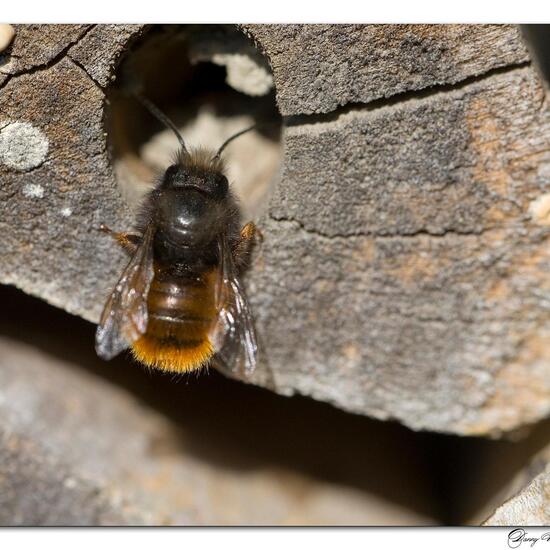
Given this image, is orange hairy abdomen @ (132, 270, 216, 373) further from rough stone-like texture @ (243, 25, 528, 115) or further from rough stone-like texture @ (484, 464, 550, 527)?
rough stone-like texture @ (484, 464, 550, 527)

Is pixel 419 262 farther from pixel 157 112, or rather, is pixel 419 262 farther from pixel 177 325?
pixel 157 112

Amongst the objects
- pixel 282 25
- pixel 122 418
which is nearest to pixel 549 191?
pixel 282 25

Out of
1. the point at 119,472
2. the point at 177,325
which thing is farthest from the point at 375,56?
the point at 119,472

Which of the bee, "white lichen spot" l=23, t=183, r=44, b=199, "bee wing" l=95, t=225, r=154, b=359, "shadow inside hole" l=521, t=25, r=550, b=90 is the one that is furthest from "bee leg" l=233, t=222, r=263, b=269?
"shadow inside hole" l=521, t=25, r=550, b=90

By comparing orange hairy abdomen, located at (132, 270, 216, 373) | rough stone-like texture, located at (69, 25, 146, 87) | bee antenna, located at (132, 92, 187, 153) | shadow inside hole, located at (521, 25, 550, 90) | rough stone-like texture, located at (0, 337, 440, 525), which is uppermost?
rough stone-like texture, located at (69, 25, 146, 87)

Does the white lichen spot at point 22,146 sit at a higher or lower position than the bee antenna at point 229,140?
higher

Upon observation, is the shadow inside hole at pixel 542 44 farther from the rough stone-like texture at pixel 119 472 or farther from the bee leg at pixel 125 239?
the rough stone-like texture at pixel 119 472

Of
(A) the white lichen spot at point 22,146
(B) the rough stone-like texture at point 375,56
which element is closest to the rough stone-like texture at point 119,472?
(A) the white lichen spot at point 22,146

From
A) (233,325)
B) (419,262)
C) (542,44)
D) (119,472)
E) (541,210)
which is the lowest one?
(119,472)
